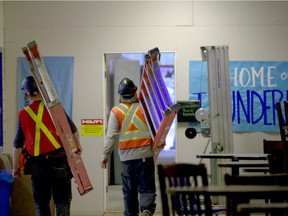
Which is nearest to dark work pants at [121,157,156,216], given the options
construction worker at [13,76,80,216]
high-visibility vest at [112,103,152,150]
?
high-visibility vest at [112,103,152,150]

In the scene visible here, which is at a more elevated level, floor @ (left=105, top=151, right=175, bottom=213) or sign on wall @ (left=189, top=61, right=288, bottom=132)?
sign on wall @ (left=189, top=61, right=288, bottom=132)

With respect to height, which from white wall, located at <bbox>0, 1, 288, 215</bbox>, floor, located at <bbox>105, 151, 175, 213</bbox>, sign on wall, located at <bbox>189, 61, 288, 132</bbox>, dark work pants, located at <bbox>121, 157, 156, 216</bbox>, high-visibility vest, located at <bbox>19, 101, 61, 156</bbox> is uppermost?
white wall, located at <bbox>0, 1, 288, 215</bbox>

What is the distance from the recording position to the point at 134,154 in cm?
512

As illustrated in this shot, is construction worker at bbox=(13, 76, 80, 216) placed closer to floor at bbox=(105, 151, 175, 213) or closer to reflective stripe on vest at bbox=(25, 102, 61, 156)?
reflective stripe on vest at bbox=(25, 102, 61, 156)

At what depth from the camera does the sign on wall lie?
269 inches

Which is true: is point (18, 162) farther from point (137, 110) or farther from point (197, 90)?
point (197, 90)

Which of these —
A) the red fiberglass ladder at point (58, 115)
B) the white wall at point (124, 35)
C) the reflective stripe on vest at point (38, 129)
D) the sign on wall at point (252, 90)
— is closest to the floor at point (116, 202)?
the white wall at point (124, 35)

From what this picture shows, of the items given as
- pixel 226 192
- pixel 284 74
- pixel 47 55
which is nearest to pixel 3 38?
pixel 47 55

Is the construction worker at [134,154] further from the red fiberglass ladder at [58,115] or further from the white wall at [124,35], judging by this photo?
the white wall at [124,35]

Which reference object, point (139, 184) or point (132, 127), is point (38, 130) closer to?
point (132, 127)

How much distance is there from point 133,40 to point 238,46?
1.39 m

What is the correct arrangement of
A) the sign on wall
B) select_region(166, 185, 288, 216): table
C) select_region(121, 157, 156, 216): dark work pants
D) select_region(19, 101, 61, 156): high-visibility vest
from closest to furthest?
select_region(166, 185, 288, 216): table < select_region(19, 101, 61, 156): high-visibility vest < select_region(121, 157, 156, 216): dark work pants < the sign on wall

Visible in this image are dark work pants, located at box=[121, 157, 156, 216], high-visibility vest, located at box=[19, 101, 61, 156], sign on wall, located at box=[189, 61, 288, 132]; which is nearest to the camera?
high-visibility vest, located at box=[19, 101, 61, 156]

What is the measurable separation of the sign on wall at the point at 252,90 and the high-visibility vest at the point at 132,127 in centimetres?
179
